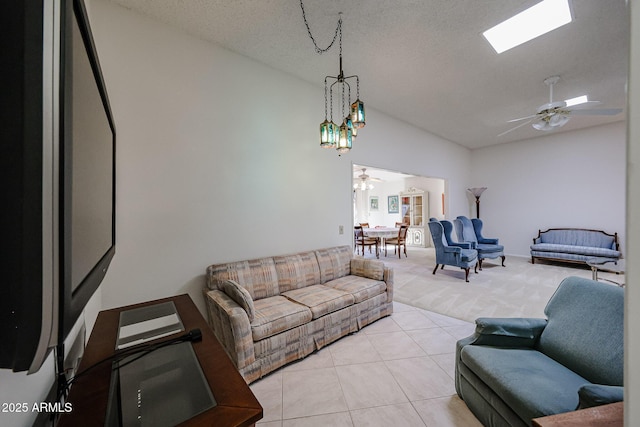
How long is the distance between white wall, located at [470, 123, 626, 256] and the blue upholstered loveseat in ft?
19.2

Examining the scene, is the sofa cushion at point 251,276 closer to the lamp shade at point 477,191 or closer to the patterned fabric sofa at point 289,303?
the patterned fabric sofa at point 289,303

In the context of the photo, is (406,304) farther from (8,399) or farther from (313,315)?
(8,399)

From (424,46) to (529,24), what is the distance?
0.96 m

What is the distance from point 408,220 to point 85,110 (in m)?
9.15

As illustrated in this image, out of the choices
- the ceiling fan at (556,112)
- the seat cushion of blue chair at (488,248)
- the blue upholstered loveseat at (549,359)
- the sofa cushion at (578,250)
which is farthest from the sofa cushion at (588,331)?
the sofa cushion at (578,250)

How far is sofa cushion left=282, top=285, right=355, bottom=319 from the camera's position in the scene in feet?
7.34

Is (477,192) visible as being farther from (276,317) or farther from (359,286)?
(276,317)

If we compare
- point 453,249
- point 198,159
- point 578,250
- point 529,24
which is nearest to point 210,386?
point 198,159

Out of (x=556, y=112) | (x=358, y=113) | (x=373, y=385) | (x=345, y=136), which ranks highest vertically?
(x=556, y=112)

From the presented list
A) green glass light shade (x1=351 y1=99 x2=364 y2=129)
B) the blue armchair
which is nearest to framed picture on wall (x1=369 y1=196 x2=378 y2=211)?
the blue armchair

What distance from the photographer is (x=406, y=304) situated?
3361mm

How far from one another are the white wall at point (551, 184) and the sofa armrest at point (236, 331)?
739 cm

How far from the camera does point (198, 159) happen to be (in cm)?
237

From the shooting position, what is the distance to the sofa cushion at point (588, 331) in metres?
1.23
